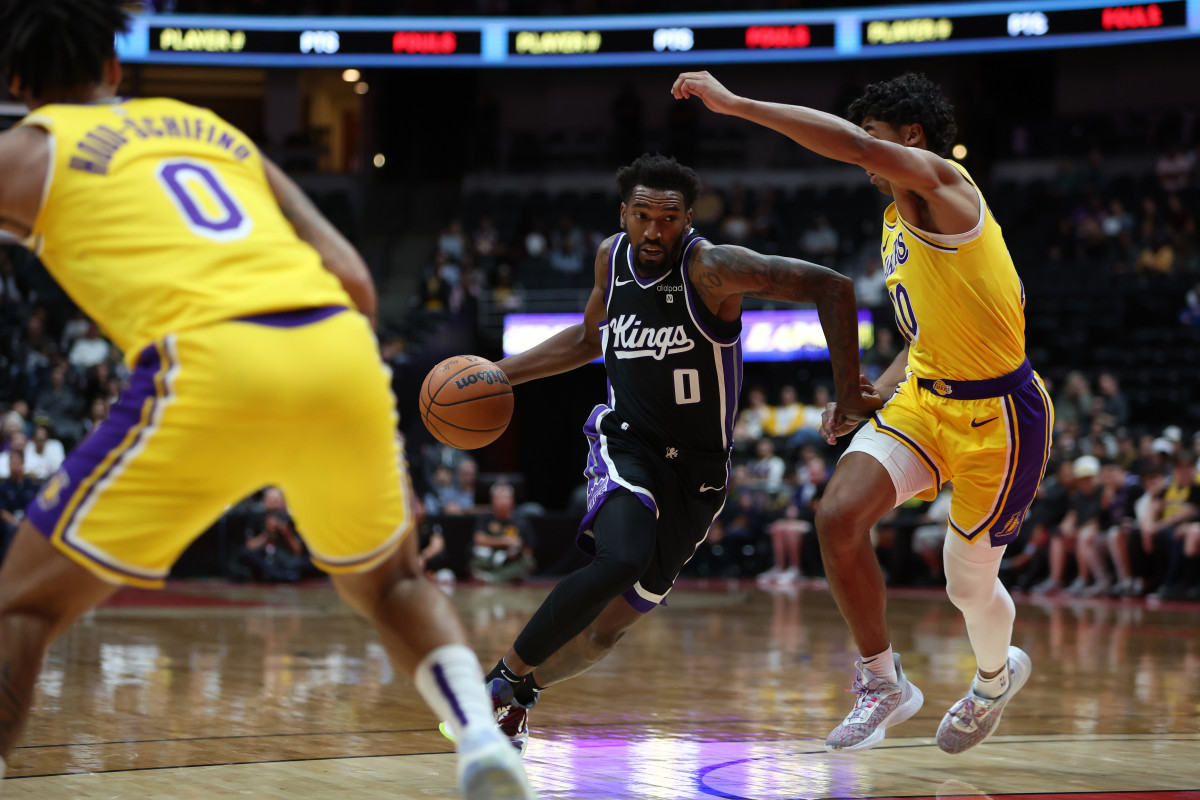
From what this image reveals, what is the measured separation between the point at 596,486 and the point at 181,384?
2.17m

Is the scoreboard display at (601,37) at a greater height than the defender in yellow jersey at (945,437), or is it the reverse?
the scoreboard display at (601,37)

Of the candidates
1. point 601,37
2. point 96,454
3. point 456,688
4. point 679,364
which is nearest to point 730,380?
point 679,364

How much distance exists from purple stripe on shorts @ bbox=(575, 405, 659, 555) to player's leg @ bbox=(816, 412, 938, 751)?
61cm

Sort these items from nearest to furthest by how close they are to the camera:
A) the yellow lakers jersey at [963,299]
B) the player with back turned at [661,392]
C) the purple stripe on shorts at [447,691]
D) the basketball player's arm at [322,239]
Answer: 1. the purple stripe on shorts at [447,691]
2. the basketball player's arm at [322,239]
3. the player with back turned at [661,392]
4. the yellow lakers jersey at [963,299]

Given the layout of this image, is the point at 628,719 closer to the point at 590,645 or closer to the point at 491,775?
the point at 590,645

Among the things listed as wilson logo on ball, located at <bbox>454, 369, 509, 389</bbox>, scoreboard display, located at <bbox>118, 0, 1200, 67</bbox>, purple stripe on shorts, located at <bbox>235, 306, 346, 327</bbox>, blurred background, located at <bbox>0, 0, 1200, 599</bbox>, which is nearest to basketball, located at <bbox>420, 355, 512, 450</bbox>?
wilson logo on ball, located at <bbox>454, 369, 509, 389</bbox>

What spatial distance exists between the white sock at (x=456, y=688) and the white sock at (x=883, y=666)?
2140 mm

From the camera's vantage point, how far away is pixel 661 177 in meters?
4.53

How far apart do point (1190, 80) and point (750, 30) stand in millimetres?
7193

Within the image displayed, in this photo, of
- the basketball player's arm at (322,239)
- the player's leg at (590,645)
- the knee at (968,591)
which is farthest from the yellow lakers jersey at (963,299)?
the basketball player's arm at (322,239)

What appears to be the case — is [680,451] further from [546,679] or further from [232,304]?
[232,304]

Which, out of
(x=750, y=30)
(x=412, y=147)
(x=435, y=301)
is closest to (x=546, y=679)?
(x=435, y=301)

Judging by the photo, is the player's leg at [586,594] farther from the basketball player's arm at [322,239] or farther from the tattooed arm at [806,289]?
the basketball player's arm at [322,239]

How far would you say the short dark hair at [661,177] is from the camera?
14.8ft
